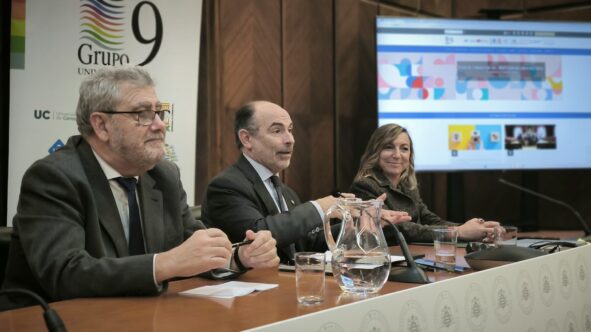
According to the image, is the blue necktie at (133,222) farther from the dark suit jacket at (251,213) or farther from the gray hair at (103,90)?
the dark suit jacket at (251,213)

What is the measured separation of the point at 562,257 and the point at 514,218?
10.2 ft

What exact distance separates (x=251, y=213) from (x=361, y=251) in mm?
1103

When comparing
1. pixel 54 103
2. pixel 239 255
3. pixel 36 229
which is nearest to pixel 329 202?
pixel 239 255

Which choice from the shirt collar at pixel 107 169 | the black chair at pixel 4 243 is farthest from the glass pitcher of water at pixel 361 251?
the black chair at pixel 4 243

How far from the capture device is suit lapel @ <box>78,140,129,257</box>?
6.11 ft

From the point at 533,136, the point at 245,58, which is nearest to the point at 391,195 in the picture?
the point at 245,58

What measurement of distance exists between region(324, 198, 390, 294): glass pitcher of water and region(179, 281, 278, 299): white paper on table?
211mm

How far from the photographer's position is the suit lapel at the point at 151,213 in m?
1.99

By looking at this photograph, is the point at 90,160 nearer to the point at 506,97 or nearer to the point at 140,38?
the point at 140,38

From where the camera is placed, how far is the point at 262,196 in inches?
112

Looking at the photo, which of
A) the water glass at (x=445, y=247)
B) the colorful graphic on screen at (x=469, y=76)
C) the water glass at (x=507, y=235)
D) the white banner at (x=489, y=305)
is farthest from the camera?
the colorful graphic on screen at (x=469, y=76)

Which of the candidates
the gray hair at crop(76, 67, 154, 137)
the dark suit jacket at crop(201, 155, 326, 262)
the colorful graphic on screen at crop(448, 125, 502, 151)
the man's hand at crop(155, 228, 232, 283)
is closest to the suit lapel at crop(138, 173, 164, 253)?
the gray hair at crop(76, 67, 154, 137)

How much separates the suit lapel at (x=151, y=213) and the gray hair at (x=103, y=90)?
0.75 ft

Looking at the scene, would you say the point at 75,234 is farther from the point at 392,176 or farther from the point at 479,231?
the point at 392,176
